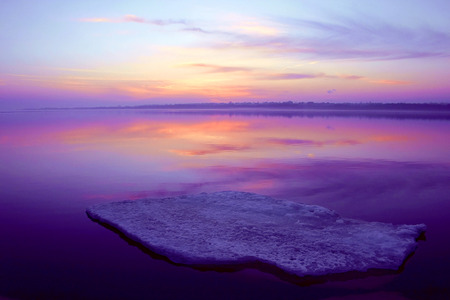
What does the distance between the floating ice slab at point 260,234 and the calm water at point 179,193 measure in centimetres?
24

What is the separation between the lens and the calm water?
5.38 meters

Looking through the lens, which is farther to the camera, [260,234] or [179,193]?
[179,193]

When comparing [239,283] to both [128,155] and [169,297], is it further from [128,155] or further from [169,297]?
[128,155]

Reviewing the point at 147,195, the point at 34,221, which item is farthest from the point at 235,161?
the point at 34,221

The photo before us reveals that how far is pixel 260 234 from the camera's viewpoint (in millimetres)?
6945

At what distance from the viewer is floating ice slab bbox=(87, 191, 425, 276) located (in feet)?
19.4

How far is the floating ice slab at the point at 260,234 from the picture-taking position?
19.4 ft

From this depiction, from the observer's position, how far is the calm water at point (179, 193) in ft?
17.7

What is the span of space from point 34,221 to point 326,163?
37.8 feet

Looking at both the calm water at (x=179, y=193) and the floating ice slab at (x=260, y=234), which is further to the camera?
the floating ice slab at (x=260, y=234)

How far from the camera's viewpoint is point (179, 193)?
1063 cm

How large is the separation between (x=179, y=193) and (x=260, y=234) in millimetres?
4170

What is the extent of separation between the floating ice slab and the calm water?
0.80 feet

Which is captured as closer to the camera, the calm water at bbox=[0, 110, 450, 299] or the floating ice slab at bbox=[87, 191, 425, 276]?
the calm water at bbox=[0, 110, 450, 299]
